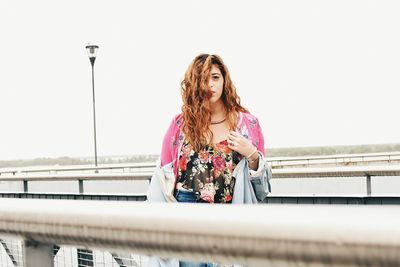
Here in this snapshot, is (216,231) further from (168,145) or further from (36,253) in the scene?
(168,145)

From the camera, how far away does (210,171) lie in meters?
3.28

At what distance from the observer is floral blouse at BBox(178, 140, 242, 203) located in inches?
128

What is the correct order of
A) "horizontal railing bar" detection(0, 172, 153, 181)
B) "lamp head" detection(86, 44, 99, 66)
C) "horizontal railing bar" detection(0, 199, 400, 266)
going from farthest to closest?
"lamp head" detection(86, 44, 99, 66)
"horizontal railing bar" detection(0, 172, 153, 181)
"horizontal railing bar" detection(0, 199, 400, 266)

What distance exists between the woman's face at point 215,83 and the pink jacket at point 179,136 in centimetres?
18

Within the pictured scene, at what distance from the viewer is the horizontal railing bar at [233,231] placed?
2.87 ft

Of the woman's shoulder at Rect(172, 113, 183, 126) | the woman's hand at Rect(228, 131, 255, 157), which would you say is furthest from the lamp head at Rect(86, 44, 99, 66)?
the woman's hand at Rect(228, 131, 255, 157)

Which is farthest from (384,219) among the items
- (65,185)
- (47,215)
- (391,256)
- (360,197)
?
(65,185)

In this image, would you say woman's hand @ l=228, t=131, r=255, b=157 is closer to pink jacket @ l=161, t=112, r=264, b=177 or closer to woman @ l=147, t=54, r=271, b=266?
woman @ l=147, t=54, r=271, b=266

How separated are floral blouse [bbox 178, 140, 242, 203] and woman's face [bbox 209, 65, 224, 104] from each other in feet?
0.82

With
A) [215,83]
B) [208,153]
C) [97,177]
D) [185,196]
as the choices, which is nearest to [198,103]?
[215,83]

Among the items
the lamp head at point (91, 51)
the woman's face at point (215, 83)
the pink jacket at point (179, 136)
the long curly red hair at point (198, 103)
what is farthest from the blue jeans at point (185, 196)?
the lamp head at point (91, 51)

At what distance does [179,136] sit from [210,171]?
27 cm

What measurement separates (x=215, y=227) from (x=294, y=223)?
145 mm

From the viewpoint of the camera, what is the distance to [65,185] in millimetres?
10781
